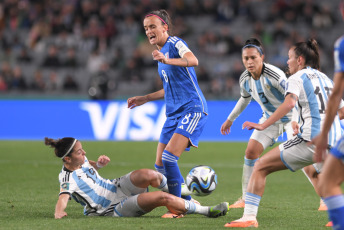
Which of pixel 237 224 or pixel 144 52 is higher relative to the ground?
pixel 144 52

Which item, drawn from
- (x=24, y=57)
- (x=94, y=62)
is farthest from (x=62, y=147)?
(x=24, y=57)

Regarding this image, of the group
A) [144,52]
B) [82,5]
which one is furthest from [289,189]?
[82,5]

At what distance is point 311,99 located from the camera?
5883 millimetres

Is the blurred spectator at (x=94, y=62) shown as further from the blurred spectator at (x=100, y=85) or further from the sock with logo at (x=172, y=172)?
the sock with logo at (x=172, y=172)

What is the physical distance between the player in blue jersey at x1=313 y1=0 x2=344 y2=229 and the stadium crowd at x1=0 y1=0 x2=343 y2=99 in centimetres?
1587

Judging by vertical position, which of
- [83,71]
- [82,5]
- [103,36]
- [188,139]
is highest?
[82,5]

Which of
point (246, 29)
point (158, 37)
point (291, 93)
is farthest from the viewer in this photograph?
point (246, 29)

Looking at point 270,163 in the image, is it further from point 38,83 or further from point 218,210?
point 38,83

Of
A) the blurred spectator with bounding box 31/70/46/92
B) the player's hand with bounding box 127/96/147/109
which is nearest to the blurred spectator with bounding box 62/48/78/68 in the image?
the blurred spectator with bounding box 31/70/46/92

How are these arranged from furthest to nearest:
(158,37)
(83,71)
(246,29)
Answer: (246,29) < (83,71) < (158,37)

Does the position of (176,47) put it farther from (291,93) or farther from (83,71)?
(83,71)

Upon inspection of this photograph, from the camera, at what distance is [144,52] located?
22.6 m

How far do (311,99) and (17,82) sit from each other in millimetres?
16733

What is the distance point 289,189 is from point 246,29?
15.2m
